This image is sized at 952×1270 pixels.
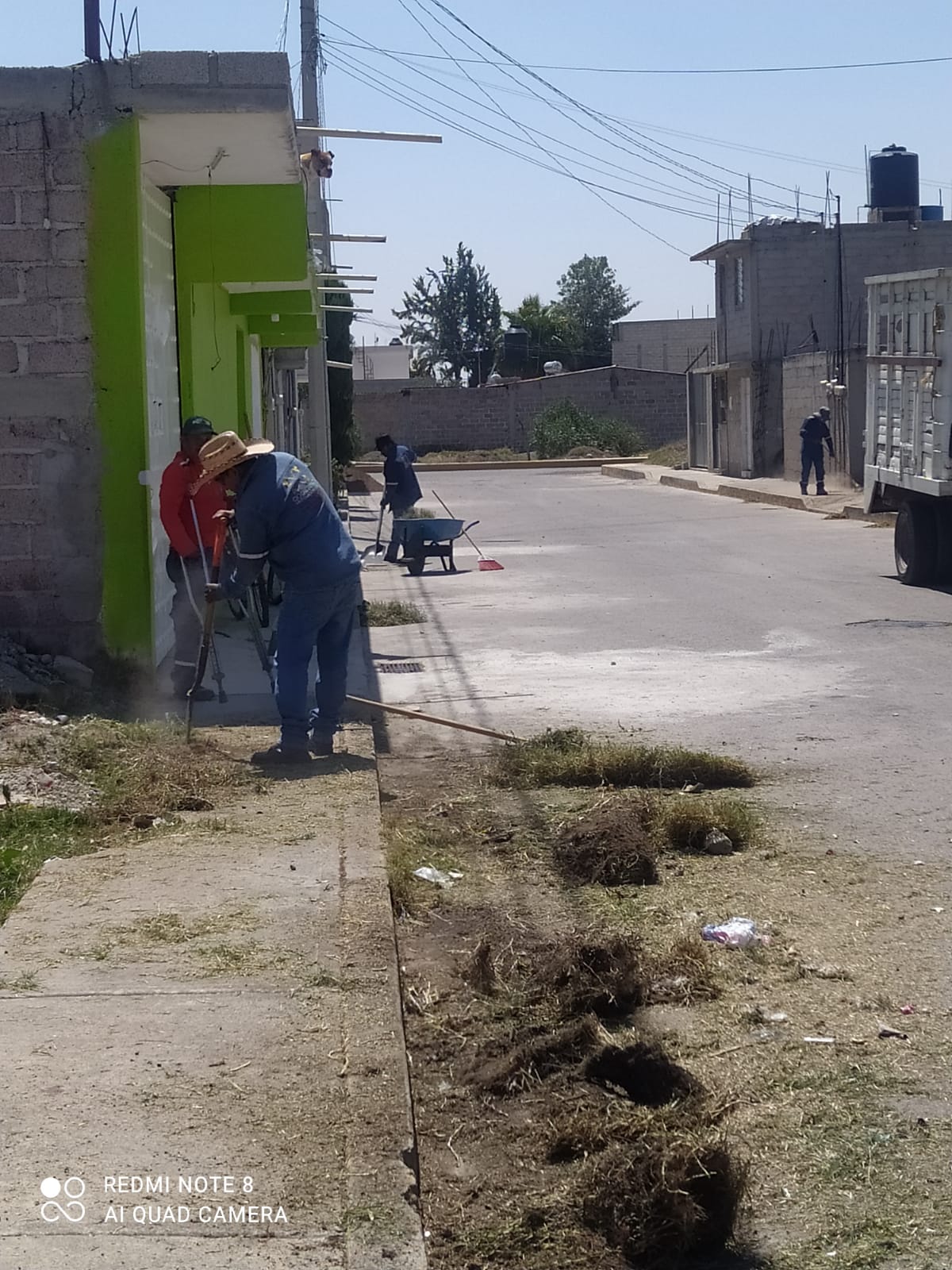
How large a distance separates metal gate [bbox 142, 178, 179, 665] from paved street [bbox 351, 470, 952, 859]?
1659 mm

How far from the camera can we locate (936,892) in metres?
5.91

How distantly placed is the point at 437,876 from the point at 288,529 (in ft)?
7.04

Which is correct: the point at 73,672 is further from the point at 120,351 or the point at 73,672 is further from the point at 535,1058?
the point at 535,1058

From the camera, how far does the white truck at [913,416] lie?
588 inches

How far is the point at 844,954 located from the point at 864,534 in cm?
1812

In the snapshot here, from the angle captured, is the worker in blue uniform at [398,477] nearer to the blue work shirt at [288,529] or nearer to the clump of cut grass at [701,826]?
the blue work shirt at [288,529]

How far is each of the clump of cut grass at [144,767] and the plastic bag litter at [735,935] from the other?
232 centimetres

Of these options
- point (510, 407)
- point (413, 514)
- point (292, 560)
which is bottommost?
point (413, 514)

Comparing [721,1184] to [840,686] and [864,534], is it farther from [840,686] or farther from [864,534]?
[864,534]

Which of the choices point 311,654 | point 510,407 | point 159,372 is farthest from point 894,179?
point 311,654

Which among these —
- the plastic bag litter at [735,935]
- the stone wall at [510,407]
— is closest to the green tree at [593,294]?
the stone wall at [510,407]

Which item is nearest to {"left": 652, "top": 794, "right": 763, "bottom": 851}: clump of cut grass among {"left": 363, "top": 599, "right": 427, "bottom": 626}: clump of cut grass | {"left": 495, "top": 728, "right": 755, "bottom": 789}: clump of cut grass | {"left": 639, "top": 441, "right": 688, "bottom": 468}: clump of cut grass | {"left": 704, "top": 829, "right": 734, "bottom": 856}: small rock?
{"left": 704, "top": 829, "right": 734, "bottom": 856}: small rock

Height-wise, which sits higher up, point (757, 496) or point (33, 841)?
point (757, 496)

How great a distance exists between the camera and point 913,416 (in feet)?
52.1
